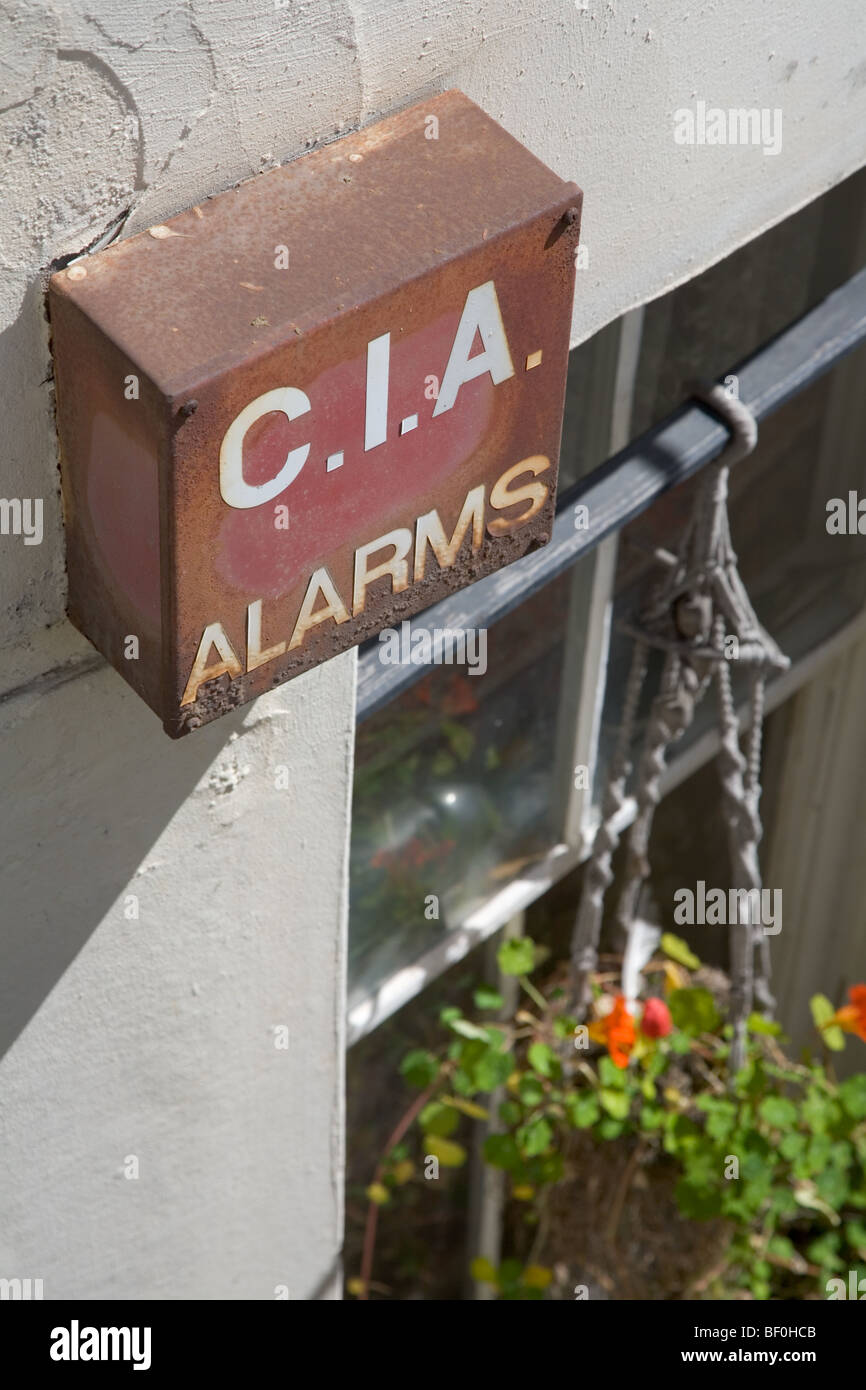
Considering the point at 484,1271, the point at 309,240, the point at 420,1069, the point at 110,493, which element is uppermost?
the point at 309,240

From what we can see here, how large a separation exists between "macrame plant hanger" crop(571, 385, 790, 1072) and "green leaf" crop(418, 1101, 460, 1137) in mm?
337

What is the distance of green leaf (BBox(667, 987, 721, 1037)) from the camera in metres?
2.87

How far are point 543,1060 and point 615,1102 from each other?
5.9 inches

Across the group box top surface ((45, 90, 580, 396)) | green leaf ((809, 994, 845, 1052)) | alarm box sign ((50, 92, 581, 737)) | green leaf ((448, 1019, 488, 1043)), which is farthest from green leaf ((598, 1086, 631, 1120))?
box top surface ((45, 90, 580, 396))

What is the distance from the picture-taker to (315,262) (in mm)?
1293

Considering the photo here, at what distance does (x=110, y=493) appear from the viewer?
4.30 ft

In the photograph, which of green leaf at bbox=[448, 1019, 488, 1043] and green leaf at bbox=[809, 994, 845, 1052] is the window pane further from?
green leaf at bbox=[809, 994, 845, 1052]

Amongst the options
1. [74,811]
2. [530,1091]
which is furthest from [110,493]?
[530,1091]

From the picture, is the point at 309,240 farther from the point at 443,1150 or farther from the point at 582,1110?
the point at 443,1150

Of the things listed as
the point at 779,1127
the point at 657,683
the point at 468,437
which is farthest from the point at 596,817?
the point at 468,437

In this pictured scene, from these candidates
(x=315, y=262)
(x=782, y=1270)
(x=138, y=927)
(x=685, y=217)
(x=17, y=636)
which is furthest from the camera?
(x=782, y=1270)
